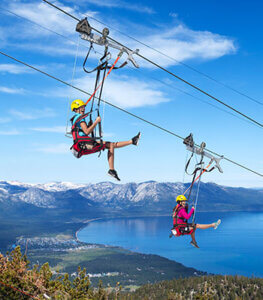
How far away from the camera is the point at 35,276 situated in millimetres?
18859

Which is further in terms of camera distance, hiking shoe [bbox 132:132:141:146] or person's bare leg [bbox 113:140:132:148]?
person's bare leg [bbox 113:140:132:148]

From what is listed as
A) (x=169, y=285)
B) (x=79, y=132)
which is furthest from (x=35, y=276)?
(x=169, y=285)

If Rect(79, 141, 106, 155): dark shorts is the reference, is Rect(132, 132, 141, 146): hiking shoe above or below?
above

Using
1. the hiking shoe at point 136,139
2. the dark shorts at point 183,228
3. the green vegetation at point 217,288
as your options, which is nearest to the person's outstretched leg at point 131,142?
the hiking shoe at point 136,139

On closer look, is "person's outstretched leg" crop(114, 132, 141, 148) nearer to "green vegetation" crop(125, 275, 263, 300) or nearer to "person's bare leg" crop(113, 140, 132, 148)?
"person's bare leg" crop(113, 140, 132, 148)

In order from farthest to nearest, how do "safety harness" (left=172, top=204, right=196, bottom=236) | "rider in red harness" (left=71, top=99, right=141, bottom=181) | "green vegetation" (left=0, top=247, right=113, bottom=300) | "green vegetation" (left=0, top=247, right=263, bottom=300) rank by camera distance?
1. "green vegetation" (left=0, top=247, right=113, bottom=300)
2. "green vegetation" (left=0, top=247, right=263, bottom=300)
3. "safety harness" (left=172, top=204, right=196, bottom=236)
4. "rider in red harness" (left=71, top=99, right=141, bottom=181)

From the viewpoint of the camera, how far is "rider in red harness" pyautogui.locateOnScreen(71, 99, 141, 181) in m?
7.86

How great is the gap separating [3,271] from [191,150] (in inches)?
563

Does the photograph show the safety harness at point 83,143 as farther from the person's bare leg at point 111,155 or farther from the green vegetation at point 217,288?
the green vegetation at point 217,288

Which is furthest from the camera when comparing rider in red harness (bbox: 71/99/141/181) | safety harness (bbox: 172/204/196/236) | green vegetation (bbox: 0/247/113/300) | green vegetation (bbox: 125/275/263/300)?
green vegetation (bbox: 125/275/263/300)

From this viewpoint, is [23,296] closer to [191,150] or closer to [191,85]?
[191,150]

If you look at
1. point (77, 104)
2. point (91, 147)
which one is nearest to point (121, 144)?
point (91, 147)

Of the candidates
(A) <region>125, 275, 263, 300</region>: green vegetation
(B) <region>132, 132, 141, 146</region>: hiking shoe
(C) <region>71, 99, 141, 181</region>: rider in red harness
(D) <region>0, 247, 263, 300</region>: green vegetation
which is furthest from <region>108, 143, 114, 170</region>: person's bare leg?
(A) <region>125, 275, 263, 300</region>: green vegetation

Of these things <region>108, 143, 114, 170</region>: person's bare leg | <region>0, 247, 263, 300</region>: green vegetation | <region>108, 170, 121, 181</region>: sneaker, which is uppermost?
<region>108, 143, 114, 170</region>: person's bare leg
